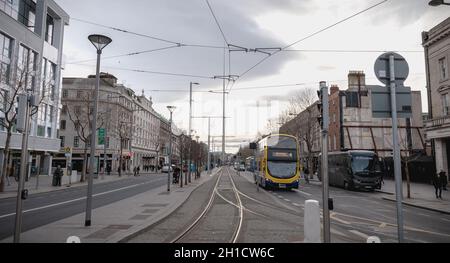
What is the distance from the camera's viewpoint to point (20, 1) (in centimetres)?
3797

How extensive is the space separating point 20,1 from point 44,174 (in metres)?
23.4

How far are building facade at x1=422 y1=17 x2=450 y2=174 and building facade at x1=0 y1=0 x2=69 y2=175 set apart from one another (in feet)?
115

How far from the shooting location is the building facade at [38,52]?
3338cm

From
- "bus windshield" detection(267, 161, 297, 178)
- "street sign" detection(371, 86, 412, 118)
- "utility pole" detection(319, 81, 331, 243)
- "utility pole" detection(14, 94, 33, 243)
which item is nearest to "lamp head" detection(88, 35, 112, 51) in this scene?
"utility pole" detection(14, 94, 33, 243)

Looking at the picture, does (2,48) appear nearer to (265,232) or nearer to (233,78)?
(233,78)

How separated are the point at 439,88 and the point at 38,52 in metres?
43.2

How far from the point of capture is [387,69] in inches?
243

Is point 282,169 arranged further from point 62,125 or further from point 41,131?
point 62,125

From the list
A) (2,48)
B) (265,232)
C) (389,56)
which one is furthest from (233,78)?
(2,48)

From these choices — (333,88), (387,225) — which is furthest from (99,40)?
(333,88)

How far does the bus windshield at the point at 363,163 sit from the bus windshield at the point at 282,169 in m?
5.68

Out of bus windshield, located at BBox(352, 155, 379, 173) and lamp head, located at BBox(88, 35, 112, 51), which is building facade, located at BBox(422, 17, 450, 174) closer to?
bus windshield, located at BBox(352, 155, 379, 173)

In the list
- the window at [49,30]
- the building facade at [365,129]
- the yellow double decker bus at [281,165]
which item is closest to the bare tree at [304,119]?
the building facade at [365,129]

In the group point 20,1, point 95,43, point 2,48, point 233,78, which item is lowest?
point 95,43
